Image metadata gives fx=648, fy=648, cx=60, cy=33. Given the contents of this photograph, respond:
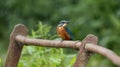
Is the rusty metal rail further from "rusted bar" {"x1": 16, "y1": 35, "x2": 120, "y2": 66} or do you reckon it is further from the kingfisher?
the kingfisher

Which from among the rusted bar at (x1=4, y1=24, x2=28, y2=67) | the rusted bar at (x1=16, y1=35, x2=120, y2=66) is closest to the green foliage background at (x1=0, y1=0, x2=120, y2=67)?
the rusted bar at (x1=4, y1=24, x2=28, y2=67)

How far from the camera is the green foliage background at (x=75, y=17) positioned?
302 inches

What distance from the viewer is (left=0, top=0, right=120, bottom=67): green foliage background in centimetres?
768

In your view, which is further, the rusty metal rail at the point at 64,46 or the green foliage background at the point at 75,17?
the green foliage background at the point at 75,17

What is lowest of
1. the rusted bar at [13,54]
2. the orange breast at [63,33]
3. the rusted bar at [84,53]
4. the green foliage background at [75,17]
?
the green foliage background at [75,17]

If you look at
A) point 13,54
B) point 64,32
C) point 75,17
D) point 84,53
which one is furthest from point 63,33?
point 75,17

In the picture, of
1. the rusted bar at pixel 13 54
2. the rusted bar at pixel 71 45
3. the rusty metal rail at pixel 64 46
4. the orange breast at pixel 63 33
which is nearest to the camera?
the rusted bar at pixel 71 45

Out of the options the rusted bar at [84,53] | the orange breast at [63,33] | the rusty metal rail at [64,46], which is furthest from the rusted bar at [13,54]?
the rusted bar at [84,53]

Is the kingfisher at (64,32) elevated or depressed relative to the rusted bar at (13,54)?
elevated

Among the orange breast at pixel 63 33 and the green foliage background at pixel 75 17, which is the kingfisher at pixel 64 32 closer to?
the orange breast at pixel 63 33

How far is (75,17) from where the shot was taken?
8.73 meters

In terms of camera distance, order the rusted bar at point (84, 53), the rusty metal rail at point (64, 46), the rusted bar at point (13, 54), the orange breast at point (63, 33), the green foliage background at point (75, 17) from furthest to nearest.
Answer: the green foliage background at point (75, 17)
the rusted bar at point (13, 54)
the orange breast at point (63, 33)
the rusted bar at point (84, 53)
the rusty metal rail at point (64, 46)

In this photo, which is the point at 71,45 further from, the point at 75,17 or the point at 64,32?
the point at 75,17

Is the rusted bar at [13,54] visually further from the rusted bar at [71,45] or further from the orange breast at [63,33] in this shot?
the orange breast at [63,33]
